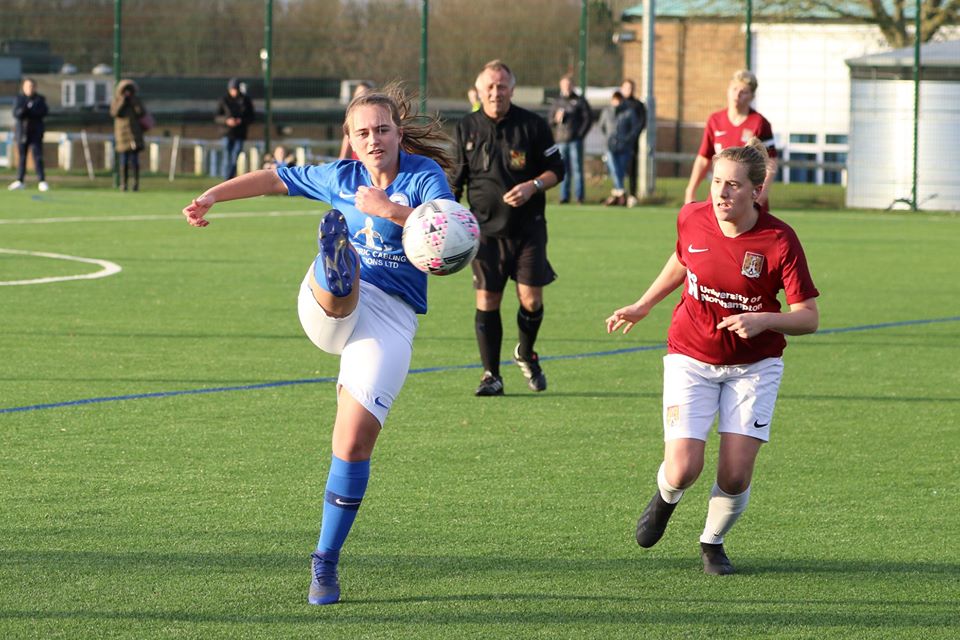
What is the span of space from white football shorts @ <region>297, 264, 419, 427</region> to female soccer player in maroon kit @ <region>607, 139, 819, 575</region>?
1105 mm

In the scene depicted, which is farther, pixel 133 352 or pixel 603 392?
pixel 133 352

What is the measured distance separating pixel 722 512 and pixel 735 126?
302 inches

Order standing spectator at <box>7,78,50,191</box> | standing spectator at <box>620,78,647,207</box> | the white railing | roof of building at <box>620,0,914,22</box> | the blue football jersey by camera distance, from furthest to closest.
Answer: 1. roof of building at <box>620,0,914,22</box>
2. the white railing
3. standing spectator at <box>7,78,50,191</box>
4. standing spectator at <box>620,78,647,207</box>
5. the blue football jersey

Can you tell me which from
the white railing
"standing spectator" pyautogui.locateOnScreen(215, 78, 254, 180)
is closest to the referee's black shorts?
"standing spectator" pyautogui.locateOnScreen(215, 78, 254, 180)

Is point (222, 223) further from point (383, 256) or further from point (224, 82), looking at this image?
point (383, 256)

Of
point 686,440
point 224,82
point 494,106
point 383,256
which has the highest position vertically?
point 224,82

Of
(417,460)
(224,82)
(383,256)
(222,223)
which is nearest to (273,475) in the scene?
(417,460)

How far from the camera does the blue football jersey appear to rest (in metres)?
5.52

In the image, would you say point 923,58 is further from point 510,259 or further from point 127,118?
point 510,259

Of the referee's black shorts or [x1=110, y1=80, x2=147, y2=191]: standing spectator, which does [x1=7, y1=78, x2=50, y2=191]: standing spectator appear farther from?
the referee's black shorts

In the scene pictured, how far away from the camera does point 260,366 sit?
418 inches

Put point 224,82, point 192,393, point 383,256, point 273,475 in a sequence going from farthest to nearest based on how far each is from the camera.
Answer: point 224,82 < point 192,393 < point 273,475 < point 383,256

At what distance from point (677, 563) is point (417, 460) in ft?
6.95

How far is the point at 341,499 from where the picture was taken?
17.5ft
